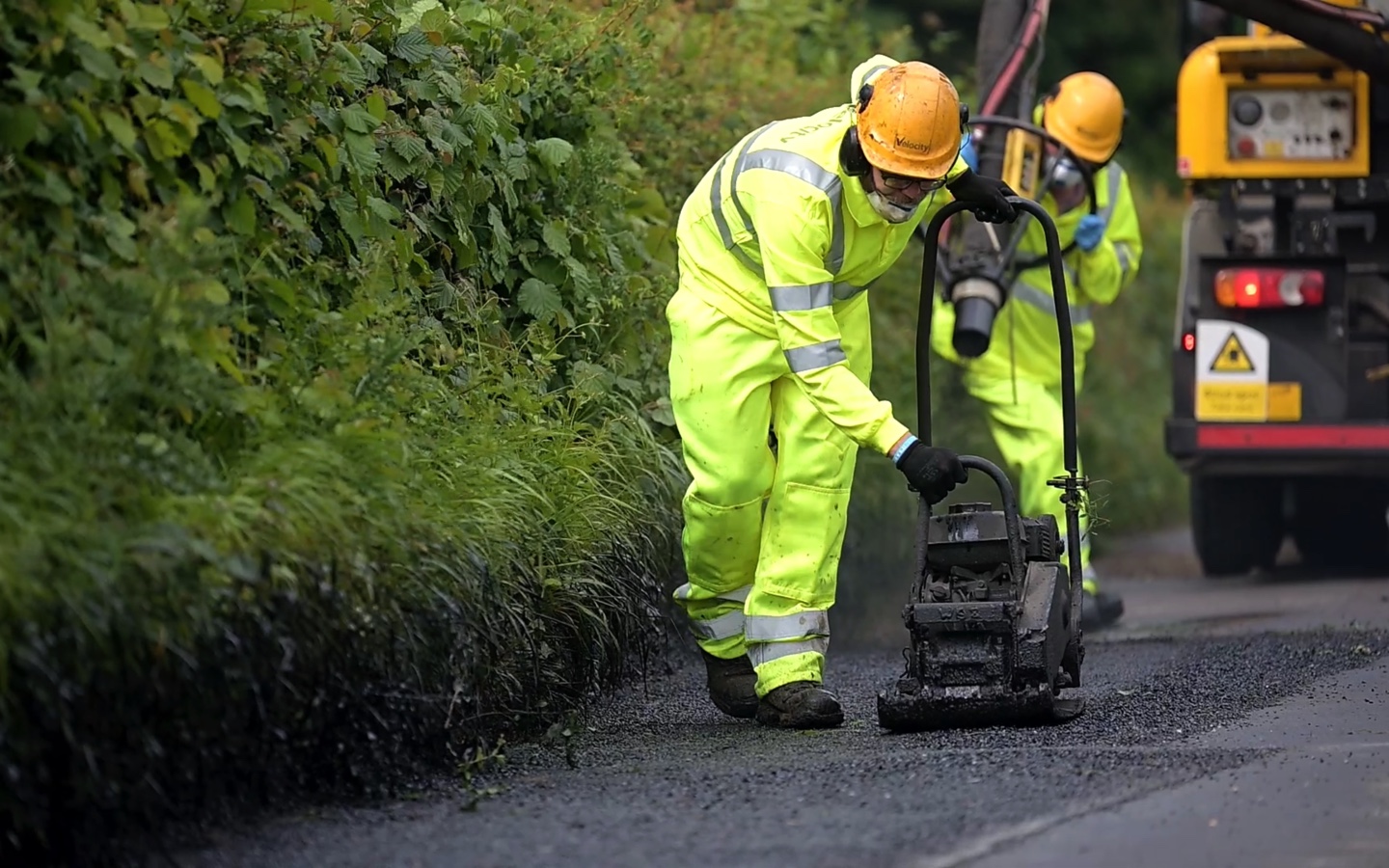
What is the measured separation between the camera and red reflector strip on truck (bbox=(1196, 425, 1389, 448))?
29.5 feet

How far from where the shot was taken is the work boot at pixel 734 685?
611 cm

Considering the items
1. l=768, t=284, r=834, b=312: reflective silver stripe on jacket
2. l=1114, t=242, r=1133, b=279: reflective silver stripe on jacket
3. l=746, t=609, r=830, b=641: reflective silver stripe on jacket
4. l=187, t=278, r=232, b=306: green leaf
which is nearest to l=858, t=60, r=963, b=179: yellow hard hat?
l=768, t=284, r=834, b=312: reflective silver stripe on jacket

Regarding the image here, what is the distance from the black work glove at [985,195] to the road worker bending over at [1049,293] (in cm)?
235

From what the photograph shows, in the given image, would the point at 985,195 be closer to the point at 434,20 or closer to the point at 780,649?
the point at 780,649

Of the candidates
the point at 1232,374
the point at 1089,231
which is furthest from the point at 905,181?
the point at 1232,374

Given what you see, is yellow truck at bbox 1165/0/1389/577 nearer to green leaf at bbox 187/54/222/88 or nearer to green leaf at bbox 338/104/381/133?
green leaf at bbox 338/104/381/133

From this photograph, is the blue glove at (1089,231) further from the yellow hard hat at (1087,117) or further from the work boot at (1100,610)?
the work boot at (1100,610)

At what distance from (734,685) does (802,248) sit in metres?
1.31

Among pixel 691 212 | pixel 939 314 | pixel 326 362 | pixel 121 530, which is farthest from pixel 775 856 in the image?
pixel 939 314

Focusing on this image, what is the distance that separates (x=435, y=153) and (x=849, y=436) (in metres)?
1.58

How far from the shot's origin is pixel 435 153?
628cm

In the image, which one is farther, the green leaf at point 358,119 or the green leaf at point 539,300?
the green leaf at point 539,300

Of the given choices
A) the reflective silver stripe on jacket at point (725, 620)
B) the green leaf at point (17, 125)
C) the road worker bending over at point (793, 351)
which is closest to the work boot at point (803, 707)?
the road worker bending over at point (793, 351)

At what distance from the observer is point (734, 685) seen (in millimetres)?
6117
